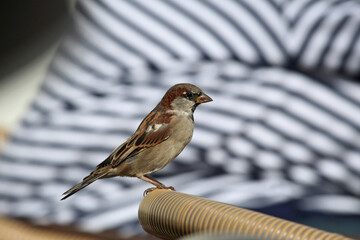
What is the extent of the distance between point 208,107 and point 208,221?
145 centimetres

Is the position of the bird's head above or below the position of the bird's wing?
above

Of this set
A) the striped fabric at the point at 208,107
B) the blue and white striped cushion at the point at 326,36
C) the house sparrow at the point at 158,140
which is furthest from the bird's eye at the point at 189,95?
the blue and white striped cushion at the point at 326,36

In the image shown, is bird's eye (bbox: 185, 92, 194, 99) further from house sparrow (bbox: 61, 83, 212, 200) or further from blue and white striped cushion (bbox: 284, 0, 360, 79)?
blue and white striped cushion (bbox: 284, 0, 360, 79)

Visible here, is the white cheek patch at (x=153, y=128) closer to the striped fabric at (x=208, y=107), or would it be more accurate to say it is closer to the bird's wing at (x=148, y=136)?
the bird's wing at (x=148, y=136)

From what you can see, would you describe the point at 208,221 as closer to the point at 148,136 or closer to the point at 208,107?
the point at 148,136

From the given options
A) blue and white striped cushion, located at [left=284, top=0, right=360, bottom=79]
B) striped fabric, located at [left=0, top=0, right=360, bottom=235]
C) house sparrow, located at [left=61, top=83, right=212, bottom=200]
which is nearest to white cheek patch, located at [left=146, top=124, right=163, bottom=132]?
house sparrow, located at [left=61, top=83, right=212, bottom=200]

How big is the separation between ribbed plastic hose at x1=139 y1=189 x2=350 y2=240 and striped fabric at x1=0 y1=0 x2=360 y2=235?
3.04 ft

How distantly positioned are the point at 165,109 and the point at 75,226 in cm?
106

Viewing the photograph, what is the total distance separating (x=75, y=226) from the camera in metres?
1.54

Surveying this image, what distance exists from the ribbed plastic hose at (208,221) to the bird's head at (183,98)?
8 cm

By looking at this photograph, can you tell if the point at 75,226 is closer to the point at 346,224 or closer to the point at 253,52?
the point at 346,224

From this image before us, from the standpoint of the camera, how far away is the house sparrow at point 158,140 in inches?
20.7

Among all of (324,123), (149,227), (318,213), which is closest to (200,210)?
(149,227)

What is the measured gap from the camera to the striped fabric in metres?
1.63
